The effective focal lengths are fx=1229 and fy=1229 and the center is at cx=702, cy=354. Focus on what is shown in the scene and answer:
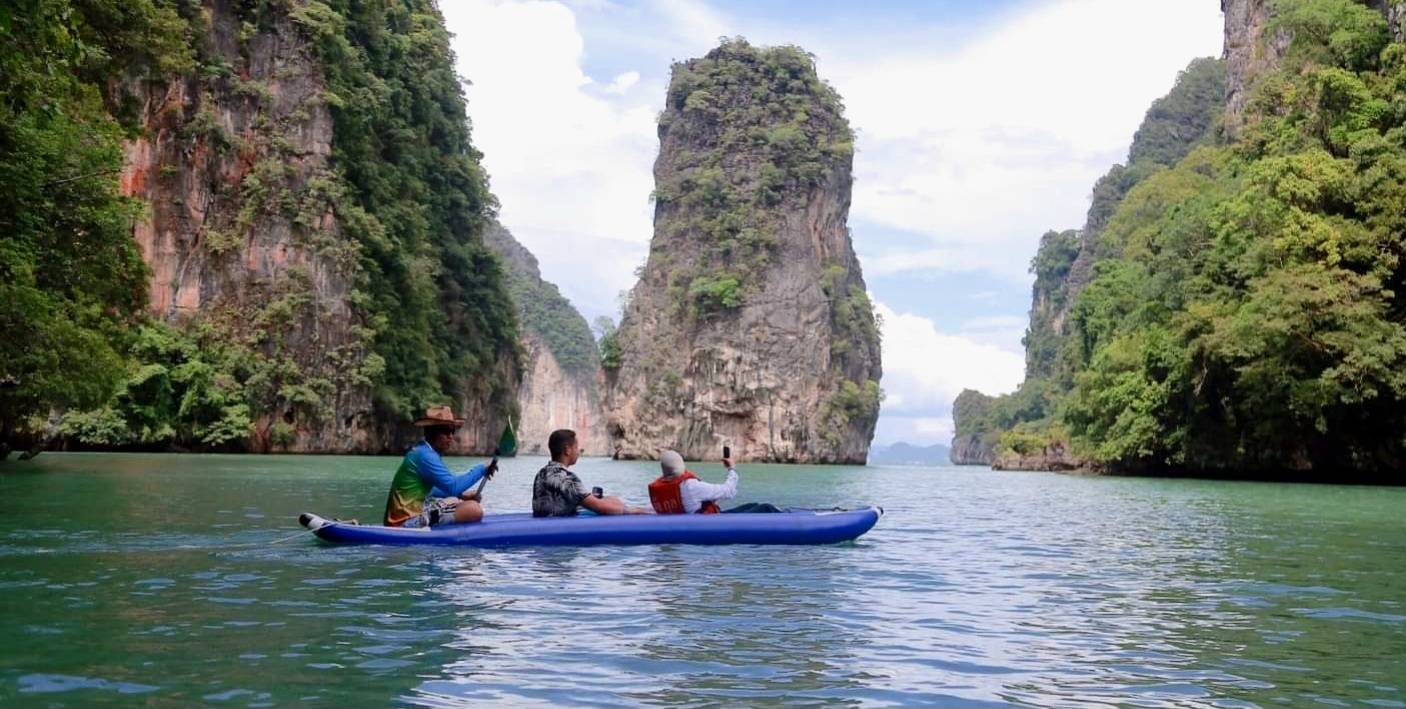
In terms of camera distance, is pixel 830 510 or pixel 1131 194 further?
pixel 1131 194

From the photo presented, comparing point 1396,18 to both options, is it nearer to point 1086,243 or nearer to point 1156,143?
point 1156,143

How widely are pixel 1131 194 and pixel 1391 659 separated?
70.3 m

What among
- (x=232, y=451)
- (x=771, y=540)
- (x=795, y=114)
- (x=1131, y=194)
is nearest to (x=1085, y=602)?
(x=771, y=540)

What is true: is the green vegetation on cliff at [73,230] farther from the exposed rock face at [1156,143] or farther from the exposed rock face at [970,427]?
the exposed rock face at [970,427]

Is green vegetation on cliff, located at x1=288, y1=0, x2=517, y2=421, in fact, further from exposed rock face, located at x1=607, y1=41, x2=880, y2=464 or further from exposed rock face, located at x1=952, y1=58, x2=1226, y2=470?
exposed rock face, located at x1=952, y1=58, x2=1226, y2=470

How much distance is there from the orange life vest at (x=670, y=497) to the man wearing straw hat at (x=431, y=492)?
5.22 feet

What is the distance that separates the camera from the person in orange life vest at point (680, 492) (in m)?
11.4

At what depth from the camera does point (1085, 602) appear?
27.1 ft

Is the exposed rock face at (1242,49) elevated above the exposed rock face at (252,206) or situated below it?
above

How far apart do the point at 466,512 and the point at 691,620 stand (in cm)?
424

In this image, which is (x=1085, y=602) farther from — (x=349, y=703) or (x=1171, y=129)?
(x=1171, y=129)

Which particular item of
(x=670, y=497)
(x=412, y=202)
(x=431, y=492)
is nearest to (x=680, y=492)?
(x=670, y=497)

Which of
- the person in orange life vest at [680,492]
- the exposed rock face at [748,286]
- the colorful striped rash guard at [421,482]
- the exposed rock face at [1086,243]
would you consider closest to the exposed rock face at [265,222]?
the exposed rock face at [748,286]

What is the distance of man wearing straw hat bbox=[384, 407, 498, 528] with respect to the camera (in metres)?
10.6
